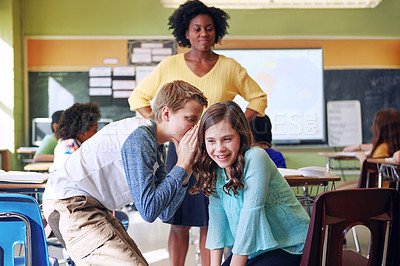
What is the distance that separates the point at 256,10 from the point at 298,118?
1488 mm

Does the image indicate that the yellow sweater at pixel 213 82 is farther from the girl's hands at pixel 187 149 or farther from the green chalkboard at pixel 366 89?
the green chalkboard at pixel 366 89

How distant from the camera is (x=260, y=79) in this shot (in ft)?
17.1

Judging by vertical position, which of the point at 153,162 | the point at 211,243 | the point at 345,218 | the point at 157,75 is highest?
the point at 157,75

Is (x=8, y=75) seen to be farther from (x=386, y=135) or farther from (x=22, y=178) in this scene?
(x=386, y=135)

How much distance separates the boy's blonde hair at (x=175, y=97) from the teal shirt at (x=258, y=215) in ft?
0.82

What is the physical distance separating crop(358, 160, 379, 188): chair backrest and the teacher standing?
53.1 inches

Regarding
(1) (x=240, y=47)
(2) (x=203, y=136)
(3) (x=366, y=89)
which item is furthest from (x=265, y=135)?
(3) (x=366, y=89)

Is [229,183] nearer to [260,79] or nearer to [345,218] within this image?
[345,218]

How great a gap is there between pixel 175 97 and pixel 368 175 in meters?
2.39

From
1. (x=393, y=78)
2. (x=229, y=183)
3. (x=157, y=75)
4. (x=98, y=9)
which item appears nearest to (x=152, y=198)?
(x=229, y=183)

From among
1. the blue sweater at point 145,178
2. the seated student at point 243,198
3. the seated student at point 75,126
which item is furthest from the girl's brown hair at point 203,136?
the seated student at point 75,126

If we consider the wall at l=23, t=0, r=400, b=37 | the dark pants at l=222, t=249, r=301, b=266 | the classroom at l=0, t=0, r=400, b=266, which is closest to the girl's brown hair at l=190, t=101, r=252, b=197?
the dark pants at l=222, t=249, r=301, b=266

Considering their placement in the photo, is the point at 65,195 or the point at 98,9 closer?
the point at 65,195

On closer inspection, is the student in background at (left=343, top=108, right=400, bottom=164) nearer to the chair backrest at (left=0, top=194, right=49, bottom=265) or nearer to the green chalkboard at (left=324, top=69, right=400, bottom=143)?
the green chalkboard at (left=324, top=69, right=400, bottom=143)
